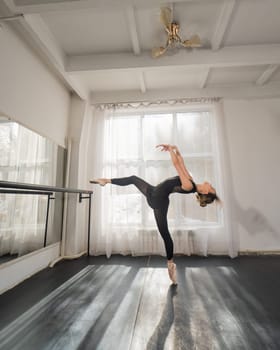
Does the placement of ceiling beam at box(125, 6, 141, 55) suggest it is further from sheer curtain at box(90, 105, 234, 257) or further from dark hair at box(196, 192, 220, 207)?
dark hair at box(196, 192, 220, 207)

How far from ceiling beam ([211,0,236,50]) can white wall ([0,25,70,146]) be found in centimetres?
232

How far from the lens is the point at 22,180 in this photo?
2.32 m

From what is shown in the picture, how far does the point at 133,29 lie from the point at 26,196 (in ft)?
7.87

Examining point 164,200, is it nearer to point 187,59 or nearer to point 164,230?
point 164,230

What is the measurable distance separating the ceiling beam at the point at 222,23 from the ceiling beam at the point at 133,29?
948mm

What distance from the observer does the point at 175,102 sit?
356cm

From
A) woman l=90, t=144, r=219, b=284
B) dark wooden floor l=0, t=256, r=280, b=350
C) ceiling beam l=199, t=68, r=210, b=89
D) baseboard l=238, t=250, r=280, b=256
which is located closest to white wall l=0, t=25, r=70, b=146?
woman l=90, t=144, r=219, b=284

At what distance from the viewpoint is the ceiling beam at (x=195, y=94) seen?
3.43m

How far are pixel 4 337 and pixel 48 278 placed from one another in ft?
3.35

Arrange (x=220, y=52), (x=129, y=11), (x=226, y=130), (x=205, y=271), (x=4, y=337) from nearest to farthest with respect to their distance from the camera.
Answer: (x=4, y=337), (x=129, y=11), (x=205, y=271), (x=220, y=52), (x=226, y=130)

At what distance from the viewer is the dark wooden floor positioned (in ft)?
3.92

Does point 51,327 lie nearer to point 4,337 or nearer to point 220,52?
point 4,337

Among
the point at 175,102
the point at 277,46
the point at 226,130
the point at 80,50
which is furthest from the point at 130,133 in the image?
the point at 277,46

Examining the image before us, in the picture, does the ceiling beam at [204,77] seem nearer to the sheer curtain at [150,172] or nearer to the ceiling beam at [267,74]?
the sheer curtain at [150,172]
